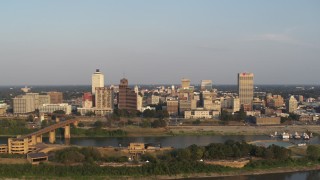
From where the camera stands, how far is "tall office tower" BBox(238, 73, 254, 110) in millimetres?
38319

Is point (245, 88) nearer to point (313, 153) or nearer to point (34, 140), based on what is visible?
point (313, 153)

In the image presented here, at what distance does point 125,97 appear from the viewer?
34.3 meters

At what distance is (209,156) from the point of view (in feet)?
50.1

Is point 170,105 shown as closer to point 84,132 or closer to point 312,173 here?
point 84,132

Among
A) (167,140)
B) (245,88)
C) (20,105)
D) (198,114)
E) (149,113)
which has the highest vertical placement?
(245,88)

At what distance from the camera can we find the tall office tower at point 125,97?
3384 centimetres

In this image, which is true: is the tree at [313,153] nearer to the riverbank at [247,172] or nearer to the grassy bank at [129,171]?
the riverbank at [247,172]

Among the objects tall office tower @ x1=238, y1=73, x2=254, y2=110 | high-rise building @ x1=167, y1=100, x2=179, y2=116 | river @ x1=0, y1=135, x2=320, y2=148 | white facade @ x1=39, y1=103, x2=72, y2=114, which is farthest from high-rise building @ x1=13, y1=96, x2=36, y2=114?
tall office tower @ x1=238, y1=73, x2=254, y2=110

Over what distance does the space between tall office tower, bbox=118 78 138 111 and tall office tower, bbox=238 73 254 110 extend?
32.1 feet

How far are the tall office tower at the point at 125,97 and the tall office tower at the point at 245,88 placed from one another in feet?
32.1

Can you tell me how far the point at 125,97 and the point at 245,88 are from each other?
10.8m

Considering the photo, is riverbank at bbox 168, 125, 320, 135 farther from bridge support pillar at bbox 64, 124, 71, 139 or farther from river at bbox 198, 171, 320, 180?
river at bbox 198, 171, 320, 180

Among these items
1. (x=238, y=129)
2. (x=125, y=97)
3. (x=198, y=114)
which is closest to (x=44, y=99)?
(x=125, y=97)

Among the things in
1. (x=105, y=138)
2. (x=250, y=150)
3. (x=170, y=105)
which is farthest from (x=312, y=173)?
(x=170, y=105)
